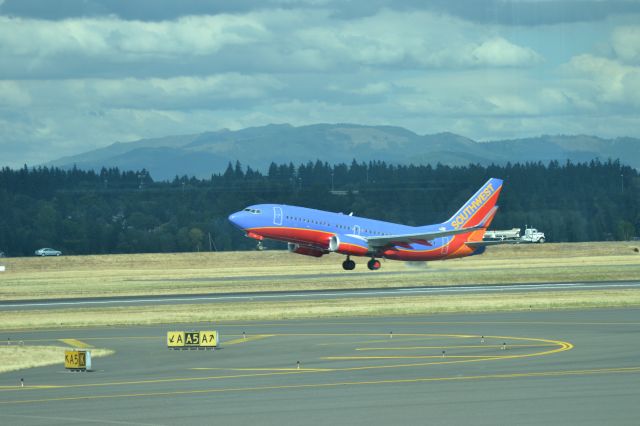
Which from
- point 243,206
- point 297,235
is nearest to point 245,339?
point 297,235

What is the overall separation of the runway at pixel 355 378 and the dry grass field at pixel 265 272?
2897 centimetres

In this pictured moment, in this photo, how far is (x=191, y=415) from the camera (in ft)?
71.9

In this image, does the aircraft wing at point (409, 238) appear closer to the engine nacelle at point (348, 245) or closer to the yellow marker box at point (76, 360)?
the engine nacelle at point (348, 245)

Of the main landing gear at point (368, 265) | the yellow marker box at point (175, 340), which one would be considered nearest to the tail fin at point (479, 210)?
the main landing gear at point (368, 265)

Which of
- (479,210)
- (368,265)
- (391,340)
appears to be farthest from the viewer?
(479,210)

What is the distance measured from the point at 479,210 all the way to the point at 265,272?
60.6 feet

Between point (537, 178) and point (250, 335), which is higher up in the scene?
point (537, 178)

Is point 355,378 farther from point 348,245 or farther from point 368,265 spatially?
point 368,265

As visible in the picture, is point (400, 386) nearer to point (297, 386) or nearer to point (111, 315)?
point (297, 386)

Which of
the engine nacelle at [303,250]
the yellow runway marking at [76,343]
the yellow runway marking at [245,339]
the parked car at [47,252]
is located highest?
the engine nacelle at [303,250]

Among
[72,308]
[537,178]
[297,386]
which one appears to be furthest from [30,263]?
[537,178]

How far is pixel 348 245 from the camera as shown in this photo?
77.1 meters

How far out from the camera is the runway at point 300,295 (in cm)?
5597

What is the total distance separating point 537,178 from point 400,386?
17209 centimetres
